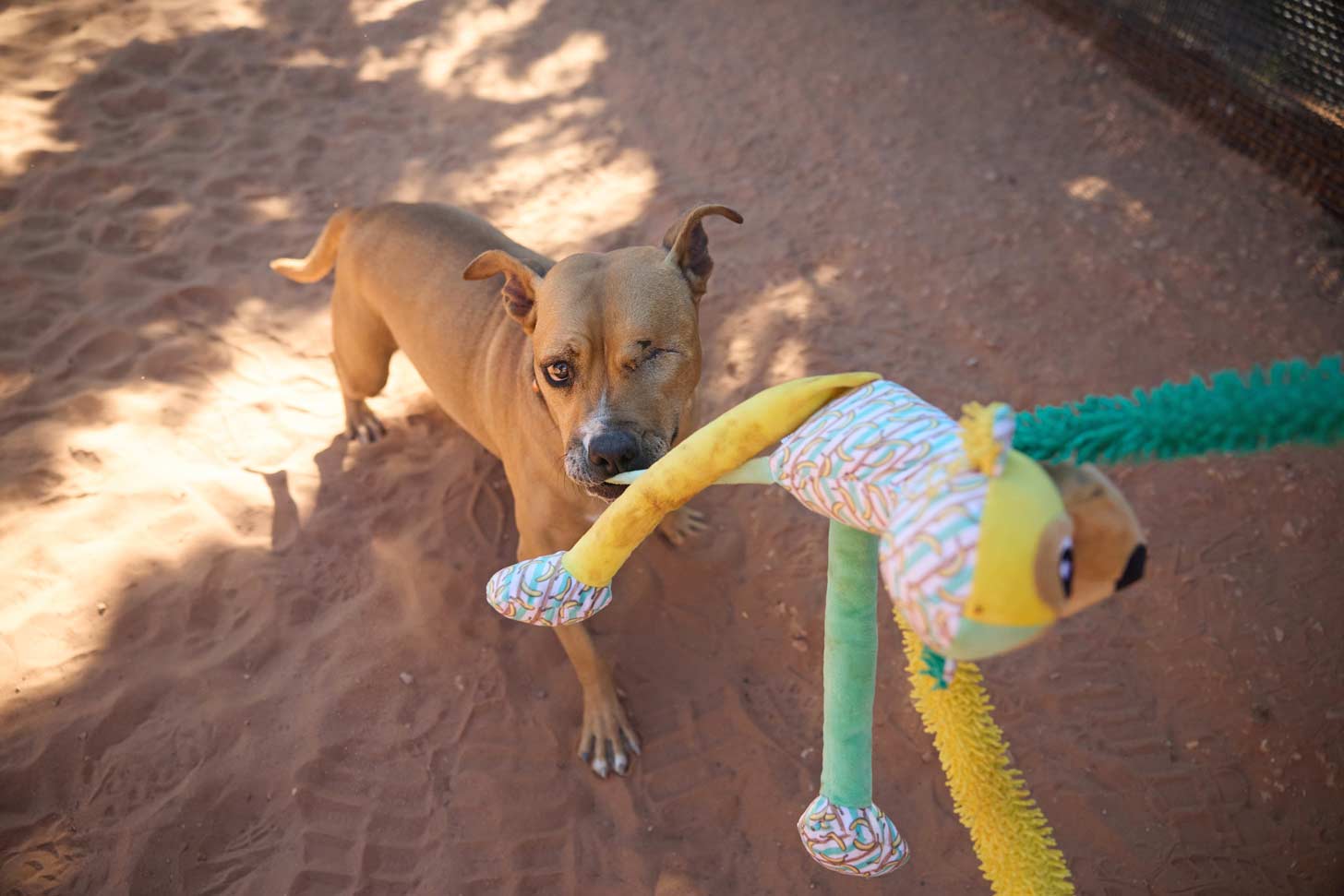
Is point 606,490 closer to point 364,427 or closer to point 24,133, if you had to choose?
point 364,427

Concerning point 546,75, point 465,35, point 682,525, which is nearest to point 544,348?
point 682,525

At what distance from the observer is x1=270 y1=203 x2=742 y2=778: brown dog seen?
111 inches

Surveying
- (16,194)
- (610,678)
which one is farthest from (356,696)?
(16,194)

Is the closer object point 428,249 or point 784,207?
point 428,249

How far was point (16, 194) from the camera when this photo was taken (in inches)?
236

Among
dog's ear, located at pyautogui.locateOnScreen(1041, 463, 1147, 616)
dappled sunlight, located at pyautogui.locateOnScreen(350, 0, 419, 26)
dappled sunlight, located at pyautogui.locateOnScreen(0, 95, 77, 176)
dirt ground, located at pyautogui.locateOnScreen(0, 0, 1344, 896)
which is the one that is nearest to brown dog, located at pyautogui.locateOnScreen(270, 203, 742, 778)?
dirt ground, located at pyautogui.locateOnScreen(0, 0, 1344, 896)

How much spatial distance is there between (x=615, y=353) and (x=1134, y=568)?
1.80 metres

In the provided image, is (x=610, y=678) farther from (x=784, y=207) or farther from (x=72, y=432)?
(x=784, y=207)

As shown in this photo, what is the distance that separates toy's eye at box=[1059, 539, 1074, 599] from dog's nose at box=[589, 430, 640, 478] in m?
1.49

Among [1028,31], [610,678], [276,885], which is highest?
[1028,31]

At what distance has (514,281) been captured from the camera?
3205 mm

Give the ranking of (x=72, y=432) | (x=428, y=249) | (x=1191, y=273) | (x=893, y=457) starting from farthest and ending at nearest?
(x=1191, y=273) → (x=72, y=432) → (x=428, y=249) → (x=893, y=457)

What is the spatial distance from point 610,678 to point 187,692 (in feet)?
6.04

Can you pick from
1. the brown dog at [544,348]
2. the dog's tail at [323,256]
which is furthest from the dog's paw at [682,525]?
the dog's tail at [323,256]
